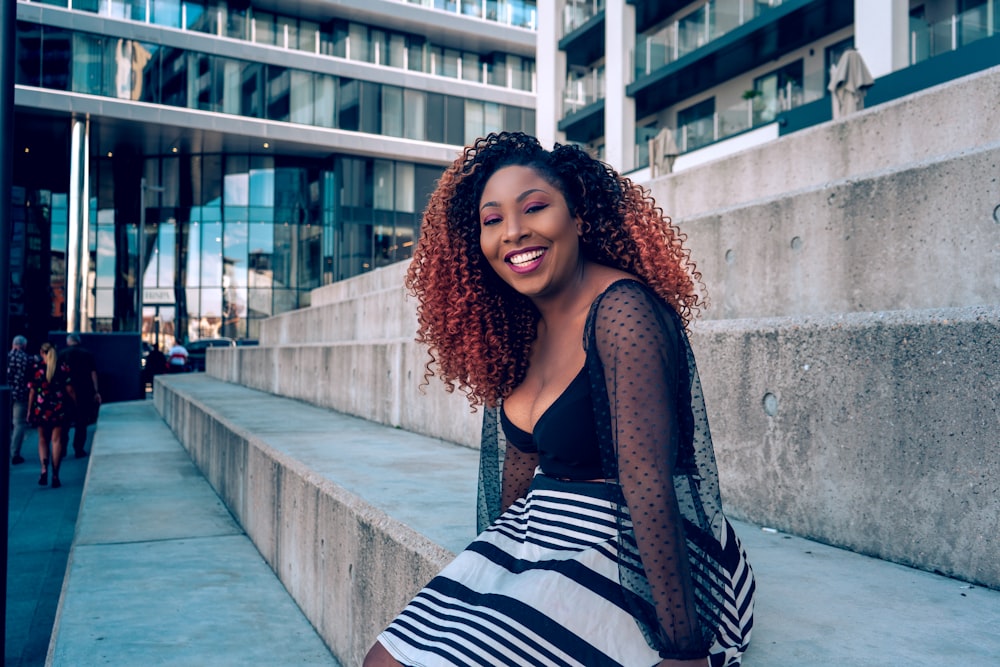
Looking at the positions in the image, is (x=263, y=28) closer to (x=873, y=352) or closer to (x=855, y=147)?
(x=855, y=147)

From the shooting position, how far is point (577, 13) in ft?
88.4

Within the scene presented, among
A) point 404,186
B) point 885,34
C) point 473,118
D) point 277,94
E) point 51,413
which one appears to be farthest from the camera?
point 473,118

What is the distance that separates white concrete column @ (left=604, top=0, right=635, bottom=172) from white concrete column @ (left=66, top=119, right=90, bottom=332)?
1747 cm

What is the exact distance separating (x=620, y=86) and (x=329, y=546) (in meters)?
22.1

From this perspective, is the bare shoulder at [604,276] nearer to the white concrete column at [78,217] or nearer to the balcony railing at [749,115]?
the balcony railing at [749,115]

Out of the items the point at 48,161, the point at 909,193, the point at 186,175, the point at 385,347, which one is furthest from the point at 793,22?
the point at 48,161

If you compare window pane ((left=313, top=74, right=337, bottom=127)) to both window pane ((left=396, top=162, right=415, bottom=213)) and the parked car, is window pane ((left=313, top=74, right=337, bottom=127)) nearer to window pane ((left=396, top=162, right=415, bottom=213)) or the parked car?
window pane ((left=396, top=162, right=415, bottom=213))

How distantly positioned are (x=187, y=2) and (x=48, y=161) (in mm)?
8914

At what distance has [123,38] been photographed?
27.8 metres

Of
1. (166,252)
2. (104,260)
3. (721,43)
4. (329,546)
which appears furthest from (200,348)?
(329,546)

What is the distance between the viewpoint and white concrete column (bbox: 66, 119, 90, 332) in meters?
26.5

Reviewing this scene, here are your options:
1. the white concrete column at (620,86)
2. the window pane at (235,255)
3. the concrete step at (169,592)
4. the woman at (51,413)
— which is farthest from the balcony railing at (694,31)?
the window pane at (235,255)

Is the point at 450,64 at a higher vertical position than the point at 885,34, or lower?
higher

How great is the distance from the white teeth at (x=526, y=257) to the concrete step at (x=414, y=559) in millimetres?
1029
